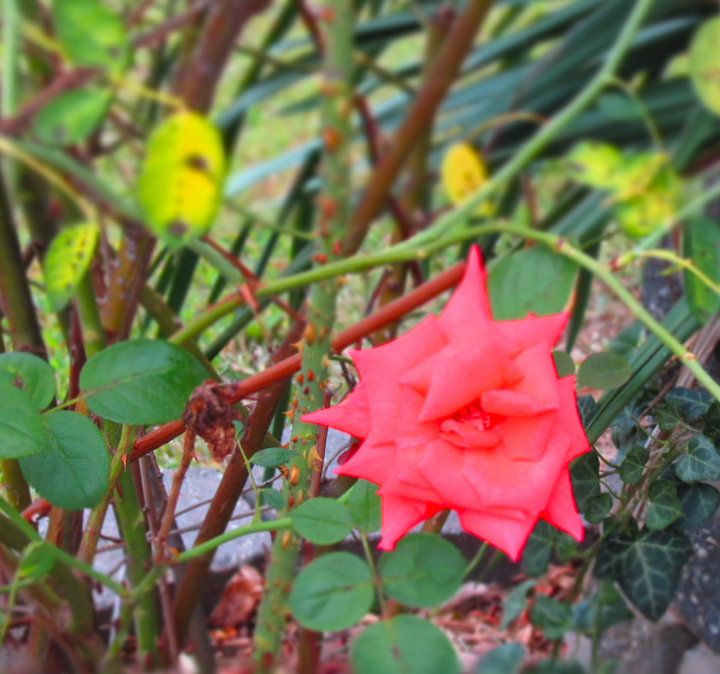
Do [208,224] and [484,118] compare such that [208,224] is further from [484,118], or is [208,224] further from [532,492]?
[484,118]

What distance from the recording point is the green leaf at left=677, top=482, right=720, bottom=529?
66 cm

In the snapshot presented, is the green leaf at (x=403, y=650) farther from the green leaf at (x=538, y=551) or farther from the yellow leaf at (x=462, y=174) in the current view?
the yellow leaf at (x=462, y=174)

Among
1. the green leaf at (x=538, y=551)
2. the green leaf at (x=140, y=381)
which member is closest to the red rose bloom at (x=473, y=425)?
the green leaf at (x=140, y=381)

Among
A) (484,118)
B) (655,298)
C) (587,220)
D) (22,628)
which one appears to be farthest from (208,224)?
(484,118)

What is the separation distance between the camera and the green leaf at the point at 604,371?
24.5 inches

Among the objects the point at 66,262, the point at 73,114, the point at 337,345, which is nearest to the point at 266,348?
the point at 337,345

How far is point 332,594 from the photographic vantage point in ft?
1.52

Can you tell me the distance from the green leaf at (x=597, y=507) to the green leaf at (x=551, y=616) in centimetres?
6

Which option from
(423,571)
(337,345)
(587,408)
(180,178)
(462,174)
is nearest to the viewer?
(180,178)

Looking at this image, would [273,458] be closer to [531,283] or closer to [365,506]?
[365,506]

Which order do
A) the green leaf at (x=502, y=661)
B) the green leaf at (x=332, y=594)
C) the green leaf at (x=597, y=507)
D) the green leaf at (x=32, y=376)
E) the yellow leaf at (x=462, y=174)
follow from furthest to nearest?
the yellow leaf at (x=462, y=174) → the green leaf at (x=597, y=507) → the green leaf at (x=32, y=376) → the green leaf at (x=332, y=594) → the green leaf at (x=502, y=661)

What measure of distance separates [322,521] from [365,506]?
0.14 feet

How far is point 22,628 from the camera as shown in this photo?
28.7 inches

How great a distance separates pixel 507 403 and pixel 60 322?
0.44 m
